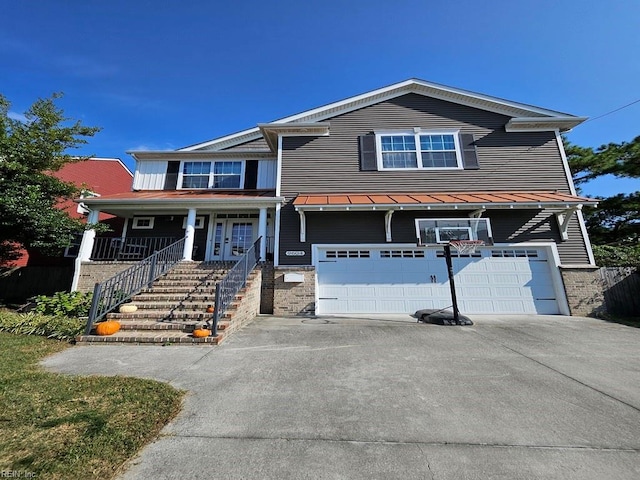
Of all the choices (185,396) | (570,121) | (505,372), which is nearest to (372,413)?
(185,396)

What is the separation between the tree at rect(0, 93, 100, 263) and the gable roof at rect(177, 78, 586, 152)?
7.16 m

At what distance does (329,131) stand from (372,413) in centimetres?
1044

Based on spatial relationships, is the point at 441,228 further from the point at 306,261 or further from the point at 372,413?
the point at 372,413

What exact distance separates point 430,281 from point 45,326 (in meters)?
10.6

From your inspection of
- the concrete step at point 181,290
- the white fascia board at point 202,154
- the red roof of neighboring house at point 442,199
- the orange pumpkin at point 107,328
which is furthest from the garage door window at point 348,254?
the orange pumpkin at point 107,328

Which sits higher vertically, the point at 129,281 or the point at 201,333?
the point at 129,281

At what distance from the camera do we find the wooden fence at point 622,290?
28.1 feet

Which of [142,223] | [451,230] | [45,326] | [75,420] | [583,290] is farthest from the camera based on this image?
[142,223]

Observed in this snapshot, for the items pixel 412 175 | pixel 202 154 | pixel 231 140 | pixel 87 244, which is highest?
pixel 231 140

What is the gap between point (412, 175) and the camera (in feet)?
34.5

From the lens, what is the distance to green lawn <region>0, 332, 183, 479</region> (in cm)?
190

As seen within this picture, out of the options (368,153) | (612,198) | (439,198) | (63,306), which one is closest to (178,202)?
(63,306)

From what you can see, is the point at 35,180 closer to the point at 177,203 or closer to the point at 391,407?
the point at 177,203

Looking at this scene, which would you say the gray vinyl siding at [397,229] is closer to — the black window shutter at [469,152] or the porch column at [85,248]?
the black window shutter at [469,152]
